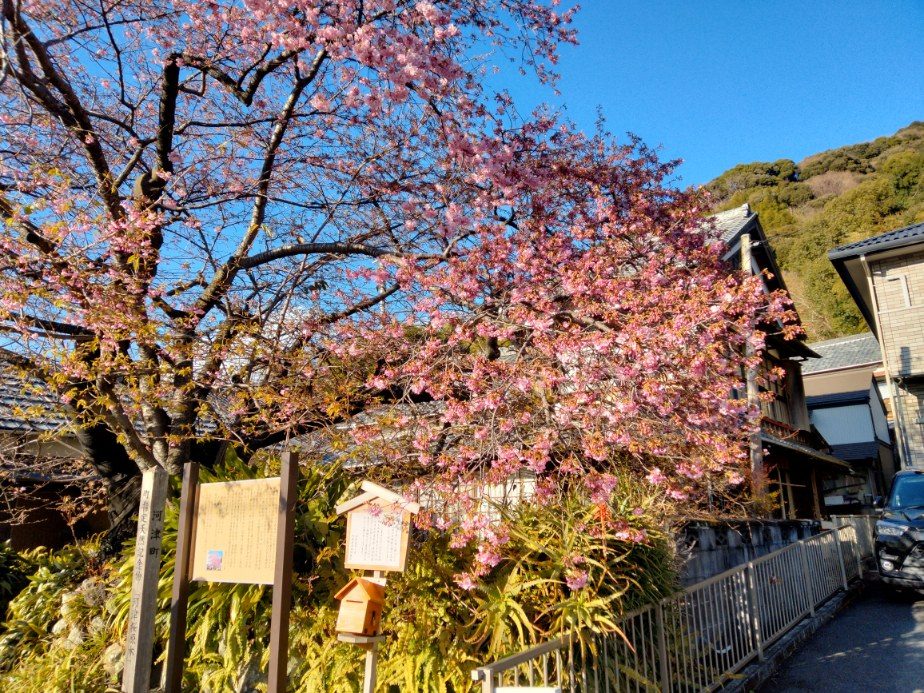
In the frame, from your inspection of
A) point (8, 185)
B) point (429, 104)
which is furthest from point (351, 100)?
point (8, 185)

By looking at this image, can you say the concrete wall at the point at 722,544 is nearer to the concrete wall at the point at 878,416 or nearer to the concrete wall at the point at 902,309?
the concrete wall at the point at 902,309

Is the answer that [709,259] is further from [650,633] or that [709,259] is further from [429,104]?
[650,633]

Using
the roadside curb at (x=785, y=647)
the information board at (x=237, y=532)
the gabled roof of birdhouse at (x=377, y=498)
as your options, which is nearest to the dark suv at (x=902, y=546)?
the roadside curb at (x=785, y=647)

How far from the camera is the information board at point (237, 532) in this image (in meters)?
4.34

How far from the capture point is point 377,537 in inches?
170

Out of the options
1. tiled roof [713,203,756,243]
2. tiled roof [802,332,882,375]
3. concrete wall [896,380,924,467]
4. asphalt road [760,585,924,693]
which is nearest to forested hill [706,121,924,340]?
tiled roof [802,332,882,375]

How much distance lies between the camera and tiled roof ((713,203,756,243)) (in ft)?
48.8

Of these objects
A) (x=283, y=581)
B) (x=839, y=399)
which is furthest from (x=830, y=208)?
(x=283, y=581)

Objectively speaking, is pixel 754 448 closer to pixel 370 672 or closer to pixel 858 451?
pixel 370 672

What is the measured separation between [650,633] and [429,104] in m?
5.38

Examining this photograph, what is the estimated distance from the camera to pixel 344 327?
6.86 meters

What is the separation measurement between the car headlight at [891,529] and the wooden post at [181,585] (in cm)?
1000

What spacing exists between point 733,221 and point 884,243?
4321 mm

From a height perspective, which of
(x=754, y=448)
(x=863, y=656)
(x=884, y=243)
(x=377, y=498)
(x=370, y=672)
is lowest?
(x=863, y=656)
